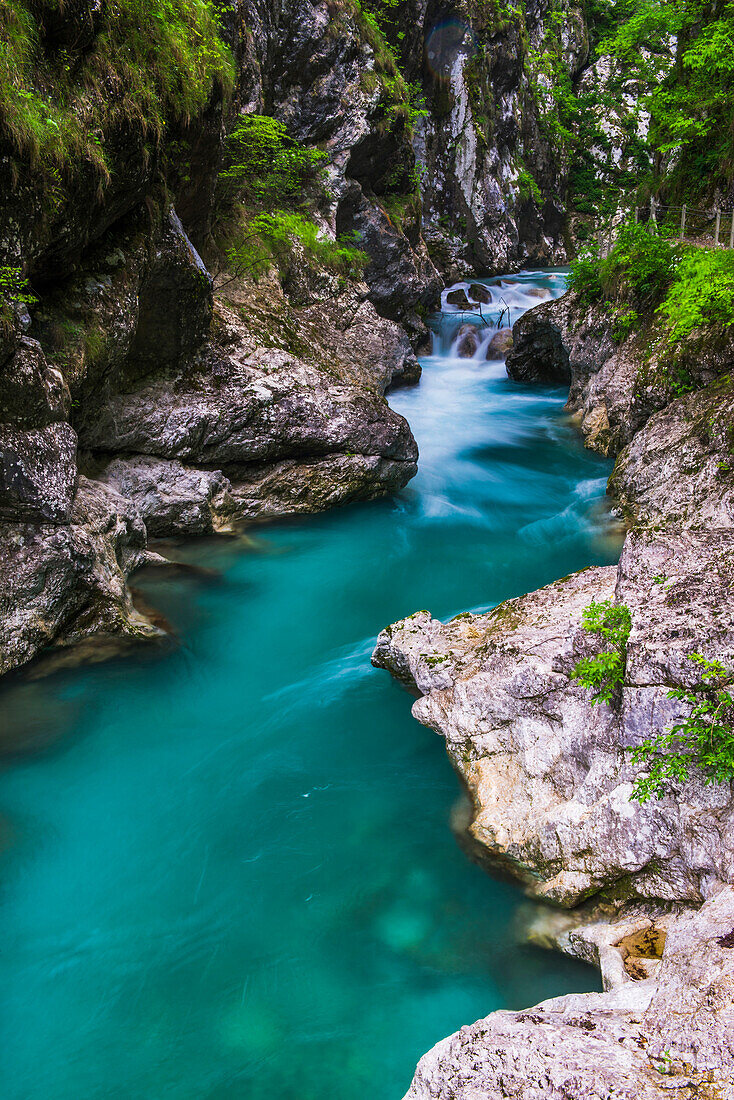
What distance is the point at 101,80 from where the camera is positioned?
24.9 ft

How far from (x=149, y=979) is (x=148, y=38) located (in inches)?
395

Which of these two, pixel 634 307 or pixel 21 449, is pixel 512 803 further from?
pixel 634 307

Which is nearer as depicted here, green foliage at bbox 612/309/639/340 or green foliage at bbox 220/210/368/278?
green foliage at bbox 612/309/639/340

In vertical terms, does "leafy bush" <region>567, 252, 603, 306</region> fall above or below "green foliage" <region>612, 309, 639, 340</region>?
above

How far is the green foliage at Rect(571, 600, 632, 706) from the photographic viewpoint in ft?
15.3

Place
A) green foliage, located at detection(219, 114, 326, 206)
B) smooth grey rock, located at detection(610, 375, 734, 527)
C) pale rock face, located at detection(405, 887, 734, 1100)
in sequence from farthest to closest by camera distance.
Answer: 1. green foliage, located at detection(219, 114, 326, 206)
2. smooth grey rock, located at detection(610, 375, 734, 527)
3. pale rock face, located at detection(405, 887, 734, 1100)

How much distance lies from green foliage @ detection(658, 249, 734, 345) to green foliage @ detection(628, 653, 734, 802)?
629cm

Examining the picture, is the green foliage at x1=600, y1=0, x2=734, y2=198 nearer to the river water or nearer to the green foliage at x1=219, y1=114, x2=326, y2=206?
the green foliage at x1=219, y1=114, x2=326, y2=206

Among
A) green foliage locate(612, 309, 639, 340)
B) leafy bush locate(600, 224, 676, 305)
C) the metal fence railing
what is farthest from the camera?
the metal fence railing

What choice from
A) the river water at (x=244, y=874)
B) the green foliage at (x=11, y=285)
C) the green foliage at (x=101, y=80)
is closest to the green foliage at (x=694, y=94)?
the green foliage at (x=101, y=80)

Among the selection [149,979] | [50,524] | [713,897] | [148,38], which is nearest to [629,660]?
[713,897]

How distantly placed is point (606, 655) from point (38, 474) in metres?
6.07

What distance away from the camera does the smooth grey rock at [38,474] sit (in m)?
6.91

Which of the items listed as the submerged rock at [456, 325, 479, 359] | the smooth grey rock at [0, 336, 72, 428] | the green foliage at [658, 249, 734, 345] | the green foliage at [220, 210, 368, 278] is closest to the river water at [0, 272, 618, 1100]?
the smooth grey rock at [0, 336, 72, 428]
